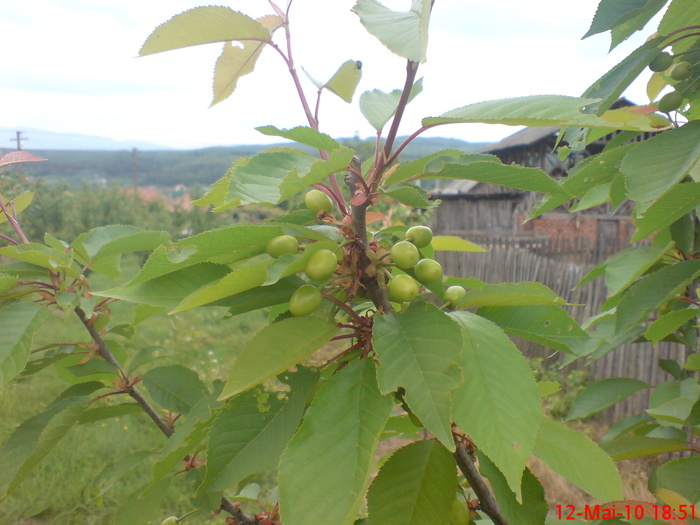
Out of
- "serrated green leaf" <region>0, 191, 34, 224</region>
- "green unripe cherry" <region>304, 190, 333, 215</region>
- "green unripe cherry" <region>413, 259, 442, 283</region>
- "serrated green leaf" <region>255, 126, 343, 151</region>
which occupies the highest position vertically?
"serrated green leaf" <region>255, 126, 343, 151</region>

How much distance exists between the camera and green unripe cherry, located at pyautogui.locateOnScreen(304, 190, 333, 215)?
3.05 feet

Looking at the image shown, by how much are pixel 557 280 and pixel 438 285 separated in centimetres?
668

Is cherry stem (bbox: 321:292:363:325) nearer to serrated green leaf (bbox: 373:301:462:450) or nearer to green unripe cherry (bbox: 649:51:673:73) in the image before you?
serrated green leaf (bbox: 373:301:462:450)

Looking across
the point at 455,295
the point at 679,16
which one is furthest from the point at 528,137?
the point at 455,295

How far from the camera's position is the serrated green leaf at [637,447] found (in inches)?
62.2

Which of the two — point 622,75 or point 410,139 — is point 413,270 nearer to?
point 410,139

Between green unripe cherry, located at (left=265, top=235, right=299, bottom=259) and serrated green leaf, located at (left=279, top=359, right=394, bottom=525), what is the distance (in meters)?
0.23

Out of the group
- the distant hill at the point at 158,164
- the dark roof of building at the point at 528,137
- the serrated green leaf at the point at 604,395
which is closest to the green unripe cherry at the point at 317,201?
the serrated green leaf at the point at 604,395

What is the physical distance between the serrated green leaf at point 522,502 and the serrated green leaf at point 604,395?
128cm

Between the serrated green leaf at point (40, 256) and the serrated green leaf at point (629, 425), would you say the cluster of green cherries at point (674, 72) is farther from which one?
the serrated green leaf at point (40, 256)

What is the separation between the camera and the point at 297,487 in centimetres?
65

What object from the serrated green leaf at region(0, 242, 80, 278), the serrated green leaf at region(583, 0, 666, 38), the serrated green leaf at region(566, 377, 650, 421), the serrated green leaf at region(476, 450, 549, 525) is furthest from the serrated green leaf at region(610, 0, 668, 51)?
the serrated green leaf at region(0, 242, 80, 278)

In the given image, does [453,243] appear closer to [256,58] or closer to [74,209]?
[256,58]

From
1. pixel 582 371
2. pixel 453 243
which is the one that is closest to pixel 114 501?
pixel 453 243
